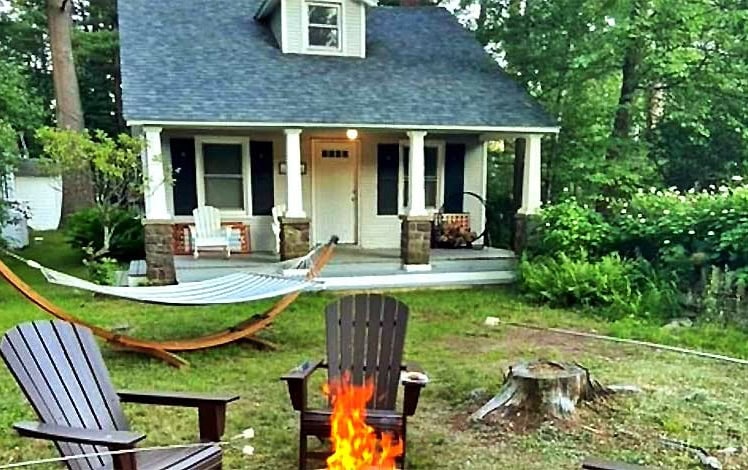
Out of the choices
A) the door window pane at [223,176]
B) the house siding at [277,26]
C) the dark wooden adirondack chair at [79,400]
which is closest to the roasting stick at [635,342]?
the dark wooden adirondack chair at [79,400]

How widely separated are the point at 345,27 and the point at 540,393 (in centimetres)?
785

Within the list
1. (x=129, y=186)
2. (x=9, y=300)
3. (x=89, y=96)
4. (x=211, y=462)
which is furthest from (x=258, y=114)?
(x=89, y=96)

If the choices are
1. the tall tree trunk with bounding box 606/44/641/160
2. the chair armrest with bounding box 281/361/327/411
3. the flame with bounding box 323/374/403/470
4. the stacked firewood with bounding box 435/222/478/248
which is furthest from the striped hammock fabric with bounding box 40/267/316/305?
the tall tree trunk with bounding box 606/44/641/160

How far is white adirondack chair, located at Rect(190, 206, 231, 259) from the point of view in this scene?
30.8 feet

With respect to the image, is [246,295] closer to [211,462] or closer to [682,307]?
[211,462]

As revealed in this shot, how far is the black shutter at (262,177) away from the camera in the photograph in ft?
33.4

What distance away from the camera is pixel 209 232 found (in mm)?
9594

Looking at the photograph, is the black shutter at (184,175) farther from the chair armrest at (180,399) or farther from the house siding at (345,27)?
the chair armrest at (180,399)

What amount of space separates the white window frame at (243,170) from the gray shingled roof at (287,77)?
1.07m

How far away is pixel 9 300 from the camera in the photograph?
26.5ft

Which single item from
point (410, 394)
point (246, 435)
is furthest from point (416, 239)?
point (410, 394)

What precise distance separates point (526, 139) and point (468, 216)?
6.36 ft

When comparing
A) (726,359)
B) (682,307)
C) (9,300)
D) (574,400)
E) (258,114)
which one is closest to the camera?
(574,400)

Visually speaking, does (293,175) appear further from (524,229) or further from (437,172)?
(524,229)
